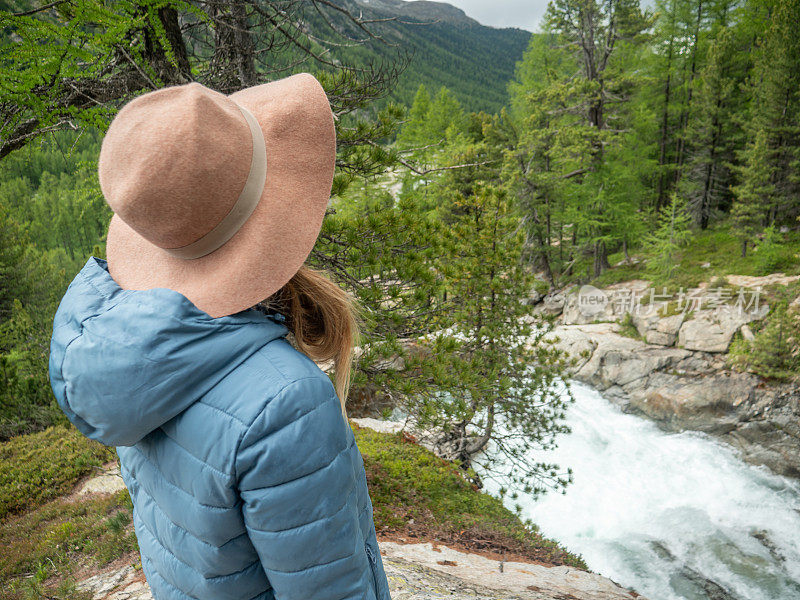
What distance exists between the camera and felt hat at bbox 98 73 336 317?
1.00 metres

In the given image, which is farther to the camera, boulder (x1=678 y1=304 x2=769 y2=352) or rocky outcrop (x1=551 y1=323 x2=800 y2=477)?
boulder (x1=678 y1=304 x2=769 y2=352)

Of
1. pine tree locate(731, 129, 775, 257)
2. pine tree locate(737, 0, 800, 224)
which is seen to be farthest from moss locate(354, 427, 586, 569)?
pine tree locate(737, 0, 800, 224)

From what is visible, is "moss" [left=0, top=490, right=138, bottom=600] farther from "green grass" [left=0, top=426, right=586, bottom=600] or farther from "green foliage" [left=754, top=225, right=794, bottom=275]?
"green foliage" [left=754, top=225, right=794, bottom=275]

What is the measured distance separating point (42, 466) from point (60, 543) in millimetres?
3563

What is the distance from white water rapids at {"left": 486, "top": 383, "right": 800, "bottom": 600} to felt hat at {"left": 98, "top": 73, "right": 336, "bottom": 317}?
9695 mm

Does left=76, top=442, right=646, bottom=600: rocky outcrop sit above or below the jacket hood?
below

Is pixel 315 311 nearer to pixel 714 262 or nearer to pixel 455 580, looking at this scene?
pixel 455 580

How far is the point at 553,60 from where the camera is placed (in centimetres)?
2448

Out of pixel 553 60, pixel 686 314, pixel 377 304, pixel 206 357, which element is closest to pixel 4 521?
pixel 377 304

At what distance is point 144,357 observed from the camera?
93cm

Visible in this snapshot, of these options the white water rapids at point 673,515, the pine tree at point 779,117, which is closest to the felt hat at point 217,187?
the white water rapids at point 673,515

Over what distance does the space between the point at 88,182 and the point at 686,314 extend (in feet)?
56.1

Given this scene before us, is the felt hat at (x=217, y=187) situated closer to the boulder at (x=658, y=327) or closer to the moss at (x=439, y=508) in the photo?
the moss at (x=439, y=508)

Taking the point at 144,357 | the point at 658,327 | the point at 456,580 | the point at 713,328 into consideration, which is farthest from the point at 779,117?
the point at 144,357
